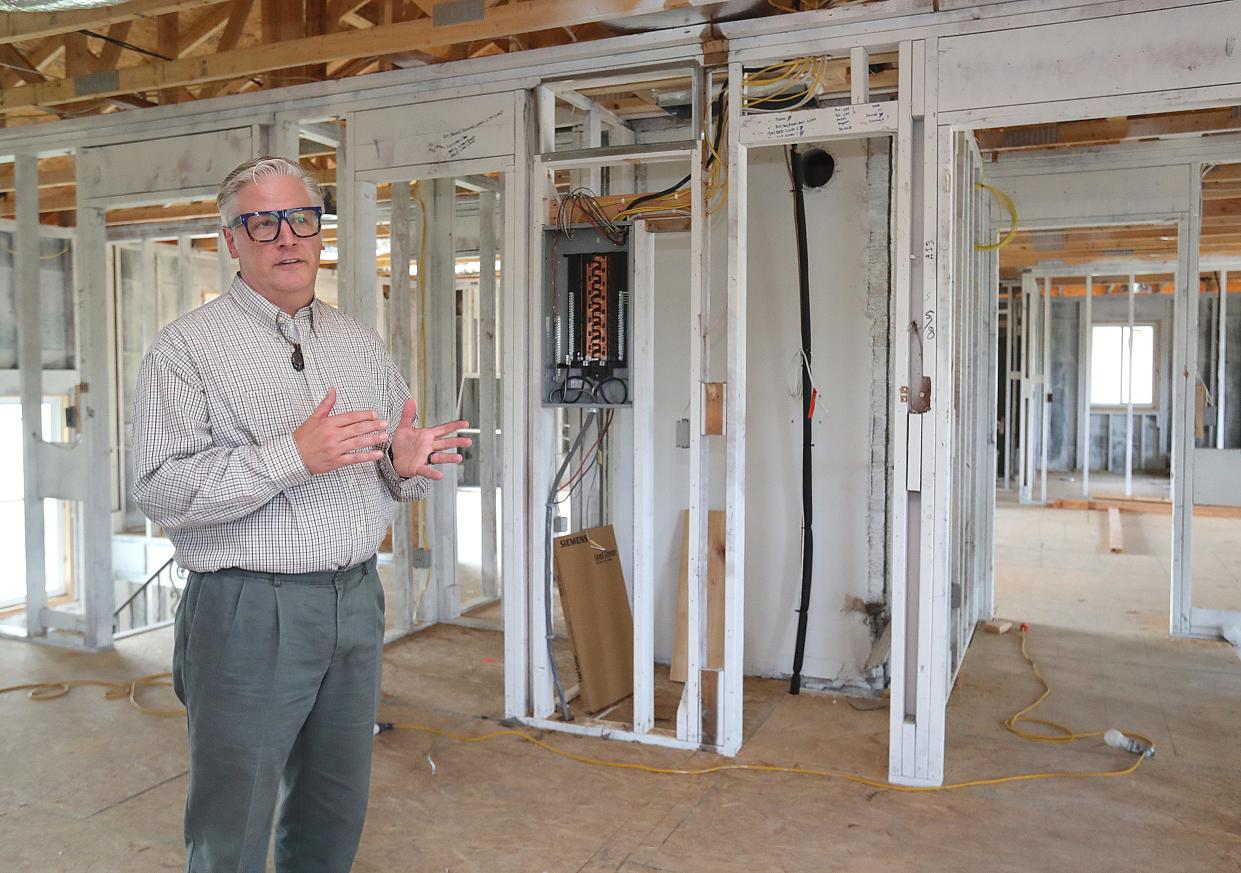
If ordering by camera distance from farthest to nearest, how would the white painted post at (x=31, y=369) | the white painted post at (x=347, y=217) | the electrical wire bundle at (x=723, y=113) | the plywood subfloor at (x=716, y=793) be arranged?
the white painted post at (x=31, y=369), the white painted post at (x=347, y=217), the electrical wire bundle at (x=723, y=113), the plywood subfloor at (x=716, y=793)

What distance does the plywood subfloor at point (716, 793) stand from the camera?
2887 millimetres

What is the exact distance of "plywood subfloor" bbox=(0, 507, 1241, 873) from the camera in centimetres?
289

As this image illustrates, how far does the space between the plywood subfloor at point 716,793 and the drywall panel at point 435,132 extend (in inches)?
87.9

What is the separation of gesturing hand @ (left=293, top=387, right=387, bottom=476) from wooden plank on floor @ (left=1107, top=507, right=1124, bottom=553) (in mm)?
7489

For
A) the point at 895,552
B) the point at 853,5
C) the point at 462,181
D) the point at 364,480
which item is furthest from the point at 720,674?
the point at 462,181

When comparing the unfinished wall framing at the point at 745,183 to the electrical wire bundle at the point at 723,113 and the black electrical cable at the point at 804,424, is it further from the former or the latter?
the black electrical cable at the point at 804,424

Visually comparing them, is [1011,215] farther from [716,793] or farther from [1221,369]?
[1221,369]

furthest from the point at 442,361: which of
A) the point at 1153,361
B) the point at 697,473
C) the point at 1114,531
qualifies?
the point at 1153,361

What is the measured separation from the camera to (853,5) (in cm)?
329

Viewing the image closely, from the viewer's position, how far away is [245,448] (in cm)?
177

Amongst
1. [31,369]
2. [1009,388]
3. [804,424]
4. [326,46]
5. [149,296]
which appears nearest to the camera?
[326,46]

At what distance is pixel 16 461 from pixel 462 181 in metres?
5.74

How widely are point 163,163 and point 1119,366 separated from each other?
1282 cm

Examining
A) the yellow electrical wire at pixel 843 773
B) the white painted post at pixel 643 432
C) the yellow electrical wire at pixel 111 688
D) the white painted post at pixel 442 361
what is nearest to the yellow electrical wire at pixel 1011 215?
the white painted post at pixel 643 432
